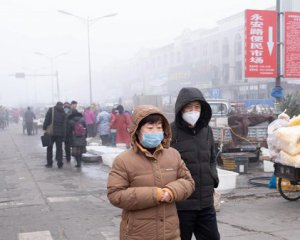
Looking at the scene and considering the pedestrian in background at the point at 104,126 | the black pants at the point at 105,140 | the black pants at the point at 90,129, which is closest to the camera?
the pedestrian in background at the point at 104,126

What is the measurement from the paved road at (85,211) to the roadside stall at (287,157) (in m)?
0.26

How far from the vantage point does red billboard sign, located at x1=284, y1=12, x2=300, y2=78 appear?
44.4 feet

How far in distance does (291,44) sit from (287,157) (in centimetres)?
707

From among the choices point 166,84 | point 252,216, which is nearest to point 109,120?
point 252,216

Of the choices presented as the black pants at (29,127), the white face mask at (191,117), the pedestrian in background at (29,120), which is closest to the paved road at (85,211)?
the white face mask at (191,117)

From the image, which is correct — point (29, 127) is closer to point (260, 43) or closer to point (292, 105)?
point (260, 43)

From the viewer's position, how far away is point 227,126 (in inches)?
510

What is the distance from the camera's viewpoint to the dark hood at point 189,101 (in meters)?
3.92

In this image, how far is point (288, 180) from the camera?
7.70 metres

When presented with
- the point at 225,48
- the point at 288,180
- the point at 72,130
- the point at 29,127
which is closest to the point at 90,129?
the point at 29,127

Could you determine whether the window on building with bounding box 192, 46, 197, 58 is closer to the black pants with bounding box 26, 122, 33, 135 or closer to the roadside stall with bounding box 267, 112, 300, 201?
the black pants with bounding box 26, 122, 33, 135

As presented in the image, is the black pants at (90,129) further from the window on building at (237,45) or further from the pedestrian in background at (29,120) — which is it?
the window on building at (237,45)

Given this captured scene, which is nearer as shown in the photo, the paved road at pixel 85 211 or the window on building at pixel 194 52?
the paved road at pixel 85 211

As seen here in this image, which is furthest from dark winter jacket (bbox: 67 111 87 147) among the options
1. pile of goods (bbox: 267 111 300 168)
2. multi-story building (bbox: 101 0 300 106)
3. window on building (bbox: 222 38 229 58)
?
window on building (bbox: 222 38 229 58)
